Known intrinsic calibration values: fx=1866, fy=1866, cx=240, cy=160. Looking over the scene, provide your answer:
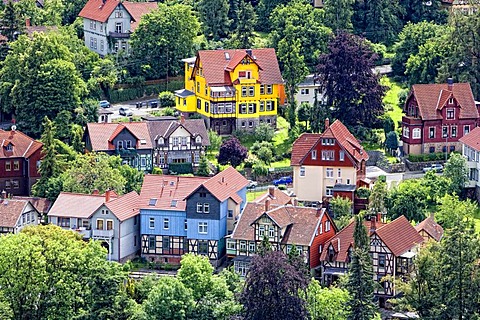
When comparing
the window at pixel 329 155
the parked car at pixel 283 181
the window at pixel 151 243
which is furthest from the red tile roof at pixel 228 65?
the window at pixel 151 243

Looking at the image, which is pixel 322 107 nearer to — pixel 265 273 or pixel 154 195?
pixel 154 195

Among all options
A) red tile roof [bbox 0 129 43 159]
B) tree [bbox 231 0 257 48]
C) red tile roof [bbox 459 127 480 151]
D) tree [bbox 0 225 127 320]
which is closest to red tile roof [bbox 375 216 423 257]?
red tile roof [bbox 459 127 480 151]

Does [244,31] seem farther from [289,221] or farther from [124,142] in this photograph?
[289,221]

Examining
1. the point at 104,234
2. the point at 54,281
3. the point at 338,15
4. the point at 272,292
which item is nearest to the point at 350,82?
the point at 338,15

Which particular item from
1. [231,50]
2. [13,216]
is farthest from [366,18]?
[13,216]

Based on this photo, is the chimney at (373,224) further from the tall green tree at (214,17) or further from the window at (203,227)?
the tall green tree at (214,17)

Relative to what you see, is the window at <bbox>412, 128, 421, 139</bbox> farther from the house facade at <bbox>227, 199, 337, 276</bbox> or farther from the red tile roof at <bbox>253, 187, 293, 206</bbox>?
the house facade at <bbox>227, 199, 337, 276</bbox>

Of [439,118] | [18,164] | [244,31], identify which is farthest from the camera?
[244,31]
